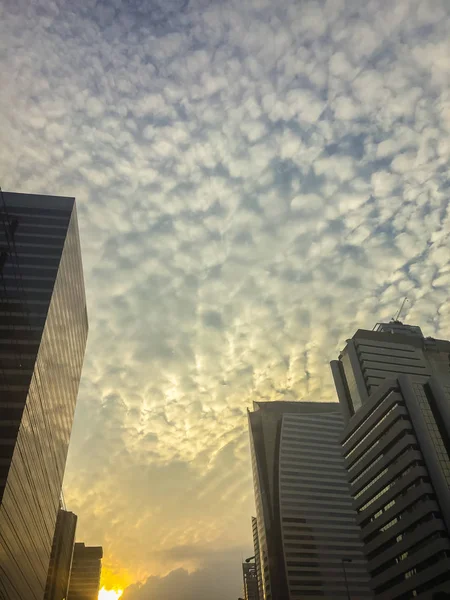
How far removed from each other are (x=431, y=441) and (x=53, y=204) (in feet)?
264

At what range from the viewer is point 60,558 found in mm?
178375

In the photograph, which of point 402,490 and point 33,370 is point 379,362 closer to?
point 402,490

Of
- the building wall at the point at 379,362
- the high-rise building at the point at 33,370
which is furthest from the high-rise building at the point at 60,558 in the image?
the building wall at the point at 379,362

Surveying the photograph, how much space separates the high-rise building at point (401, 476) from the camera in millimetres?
81188

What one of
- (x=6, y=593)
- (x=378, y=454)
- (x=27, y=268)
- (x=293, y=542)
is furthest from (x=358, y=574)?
(x=27, y=268)

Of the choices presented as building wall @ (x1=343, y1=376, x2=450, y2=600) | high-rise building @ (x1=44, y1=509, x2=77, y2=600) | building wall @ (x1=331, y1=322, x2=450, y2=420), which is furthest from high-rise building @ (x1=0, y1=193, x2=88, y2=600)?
high-rise building @ (x1=44, y1=509, x2=77, y2=600)

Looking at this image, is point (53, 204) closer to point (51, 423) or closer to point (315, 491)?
point (51, 423)

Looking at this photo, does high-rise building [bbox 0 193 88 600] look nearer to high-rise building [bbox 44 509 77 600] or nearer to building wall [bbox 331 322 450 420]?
building wall [bbox 331 322 450 420]

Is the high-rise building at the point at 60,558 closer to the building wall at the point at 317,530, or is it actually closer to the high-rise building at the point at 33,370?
the building wall at the point at 317,530

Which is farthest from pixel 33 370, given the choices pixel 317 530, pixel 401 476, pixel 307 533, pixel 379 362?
pixel 317 530

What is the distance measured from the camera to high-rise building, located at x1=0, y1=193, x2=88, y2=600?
61250mm

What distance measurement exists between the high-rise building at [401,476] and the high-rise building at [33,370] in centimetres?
6127

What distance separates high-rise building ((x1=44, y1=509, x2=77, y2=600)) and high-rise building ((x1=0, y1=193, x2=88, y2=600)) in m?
91.8

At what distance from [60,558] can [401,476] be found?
140m
